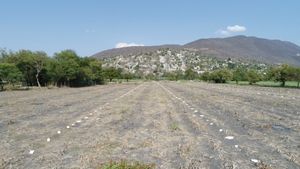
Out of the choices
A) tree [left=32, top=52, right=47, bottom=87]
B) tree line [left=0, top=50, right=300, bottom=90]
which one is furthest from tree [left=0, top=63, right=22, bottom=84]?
tree [left=32, top=52, right=47, bottom=87]

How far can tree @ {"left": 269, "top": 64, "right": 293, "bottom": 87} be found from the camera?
305ft

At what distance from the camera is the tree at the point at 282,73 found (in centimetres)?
9294

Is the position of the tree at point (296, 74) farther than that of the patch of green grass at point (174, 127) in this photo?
Yes

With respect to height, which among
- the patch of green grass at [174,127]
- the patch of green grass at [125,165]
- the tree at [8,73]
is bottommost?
the patch of green grass at [174,127]

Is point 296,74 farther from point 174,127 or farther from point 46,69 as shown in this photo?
point 174,127

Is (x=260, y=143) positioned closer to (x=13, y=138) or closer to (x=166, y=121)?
(x=166, y=121)

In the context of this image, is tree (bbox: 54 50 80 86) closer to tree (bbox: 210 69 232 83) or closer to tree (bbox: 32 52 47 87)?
tree (bbox: 32 52 47 87)

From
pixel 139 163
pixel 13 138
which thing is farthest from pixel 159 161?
pixel 13 138

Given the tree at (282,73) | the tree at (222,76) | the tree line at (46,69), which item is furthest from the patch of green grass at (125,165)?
the tree at (222,76)

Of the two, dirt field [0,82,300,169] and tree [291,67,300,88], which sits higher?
tree [291,67,300,88]

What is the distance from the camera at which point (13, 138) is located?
39.8 ft

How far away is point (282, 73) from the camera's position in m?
94.6

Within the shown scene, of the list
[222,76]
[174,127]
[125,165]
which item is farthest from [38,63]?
[222,76]

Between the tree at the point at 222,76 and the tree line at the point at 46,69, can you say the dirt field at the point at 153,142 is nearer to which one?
the tree line at the point at 46,69
